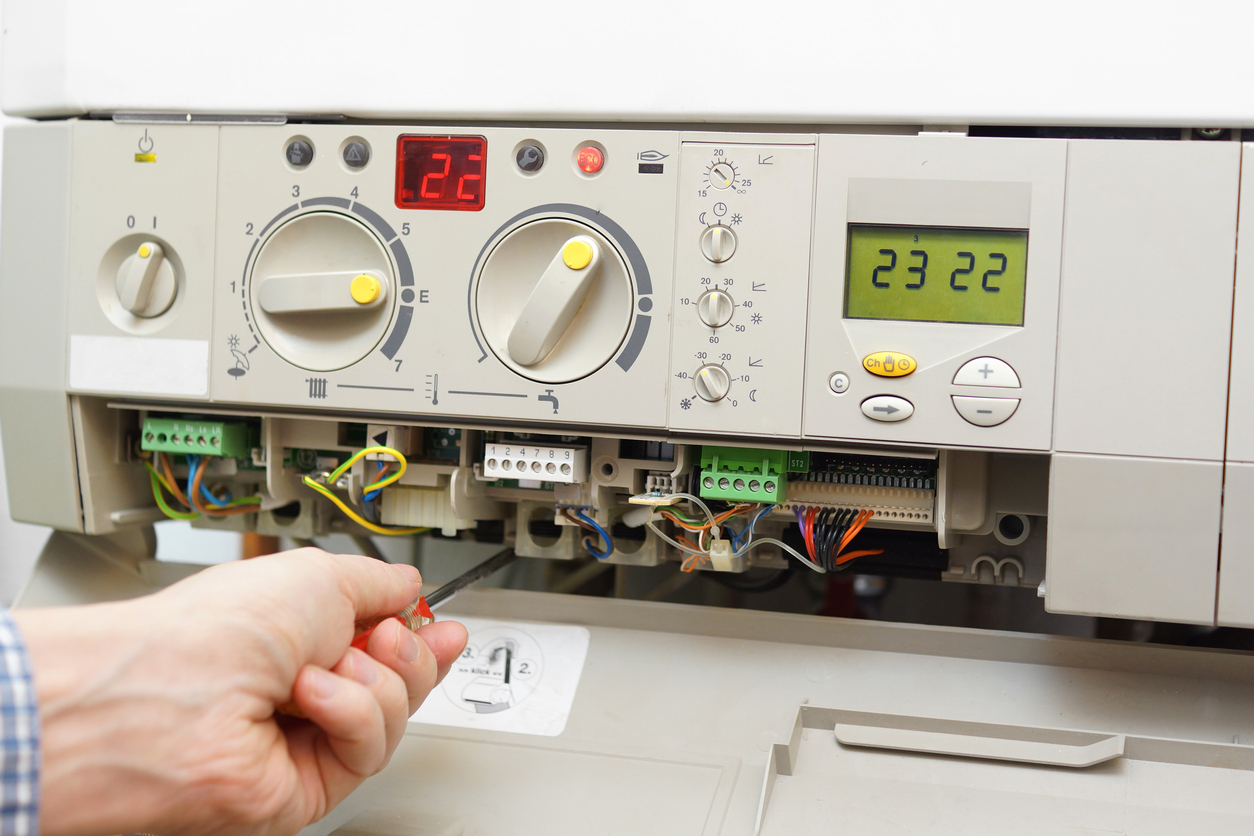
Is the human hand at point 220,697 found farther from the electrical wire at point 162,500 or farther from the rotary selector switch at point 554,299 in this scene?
the electrical wire at point 162,500

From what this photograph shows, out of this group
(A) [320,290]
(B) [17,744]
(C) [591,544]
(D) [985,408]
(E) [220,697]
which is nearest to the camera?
(B) [17,744]

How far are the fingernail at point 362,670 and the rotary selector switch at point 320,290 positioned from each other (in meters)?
0.35

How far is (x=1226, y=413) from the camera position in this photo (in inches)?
29.8

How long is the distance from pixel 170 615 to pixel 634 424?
1.44 ft

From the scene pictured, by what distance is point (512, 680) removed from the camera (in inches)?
38.3

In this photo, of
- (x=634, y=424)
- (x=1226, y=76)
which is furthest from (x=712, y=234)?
(x=1226, y=76)

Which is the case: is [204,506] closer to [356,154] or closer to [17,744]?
[356,154]

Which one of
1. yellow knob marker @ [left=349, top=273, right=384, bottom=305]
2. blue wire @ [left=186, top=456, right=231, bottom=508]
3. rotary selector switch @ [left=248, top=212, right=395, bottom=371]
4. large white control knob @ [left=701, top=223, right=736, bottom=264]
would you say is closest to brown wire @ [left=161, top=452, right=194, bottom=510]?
blue wire @ [left=186, top=456, right=231, bottom=508]

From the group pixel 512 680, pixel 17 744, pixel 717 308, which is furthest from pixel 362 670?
pixel 717 308

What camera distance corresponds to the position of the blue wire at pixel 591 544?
94 cm

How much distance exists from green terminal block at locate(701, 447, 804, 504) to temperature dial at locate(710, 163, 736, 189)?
264 millimetres

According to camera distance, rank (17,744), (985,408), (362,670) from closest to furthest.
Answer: (17,744)
(362,670)
(985,408)

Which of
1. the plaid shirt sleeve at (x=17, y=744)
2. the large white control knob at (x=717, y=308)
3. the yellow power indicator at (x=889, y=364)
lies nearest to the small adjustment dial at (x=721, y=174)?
the large white control knob at (x=717, y=308)

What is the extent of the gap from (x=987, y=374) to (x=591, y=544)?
474 millimetres
